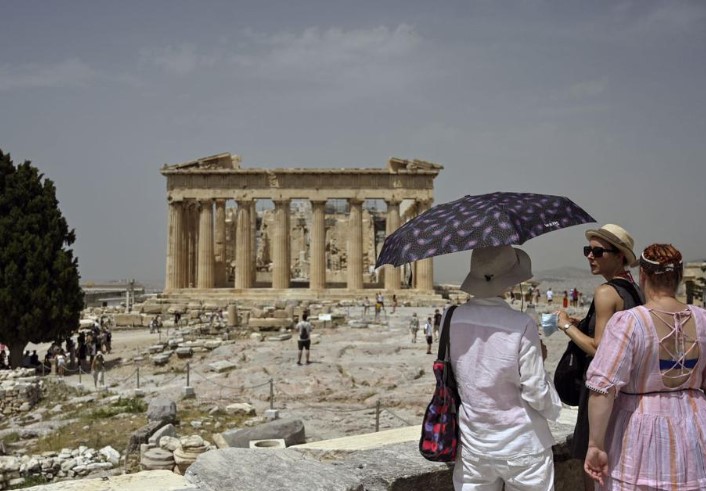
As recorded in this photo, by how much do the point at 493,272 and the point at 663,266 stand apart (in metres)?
0.90

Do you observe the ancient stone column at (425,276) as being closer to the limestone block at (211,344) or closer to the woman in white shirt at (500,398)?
the limestone block at (211,344)

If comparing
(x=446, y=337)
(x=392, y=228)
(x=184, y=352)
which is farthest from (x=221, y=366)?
(x=392, y=228)

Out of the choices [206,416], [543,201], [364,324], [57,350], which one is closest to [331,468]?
[543,201]

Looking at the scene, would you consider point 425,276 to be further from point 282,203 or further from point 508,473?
point 508,473

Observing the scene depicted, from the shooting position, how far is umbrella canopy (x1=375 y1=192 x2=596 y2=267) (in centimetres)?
383

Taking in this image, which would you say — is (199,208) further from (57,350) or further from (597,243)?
(597,243)

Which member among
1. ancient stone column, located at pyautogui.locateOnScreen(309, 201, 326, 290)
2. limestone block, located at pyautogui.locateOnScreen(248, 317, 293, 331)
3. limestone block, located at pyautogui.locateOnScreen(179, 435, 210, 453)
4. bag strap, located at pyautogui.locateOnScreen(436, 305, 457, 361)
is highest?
ancient stone column, located at pyautogui.locateOnScreen(309, 201, 326, 290)

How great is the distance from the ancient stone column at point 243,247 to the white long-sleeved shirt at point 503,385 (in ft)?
133

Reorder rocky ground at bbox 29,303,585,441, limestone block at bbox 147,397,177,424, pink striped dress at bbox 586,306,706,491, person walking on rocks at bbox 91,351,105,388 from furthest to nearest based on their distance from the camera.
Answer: person walking on rocks at bbox 91,351,105,388, rocky ground at bbox 29,303,585,441, limestone block at bbox 147,397,177,424, pink striped dress at bbox 586,306,706,491

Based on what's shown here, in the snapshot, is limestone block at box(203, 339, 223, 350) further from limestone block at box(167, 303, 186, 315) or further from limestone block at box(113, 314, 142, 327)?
limestone block at box(167, 303, 186, 315)

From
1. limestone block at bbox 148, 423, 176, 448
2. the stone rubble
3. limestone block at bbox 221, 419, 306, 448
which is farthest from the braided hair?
the stone rubble

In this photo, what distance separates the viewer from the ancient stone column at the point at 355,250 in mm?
43000

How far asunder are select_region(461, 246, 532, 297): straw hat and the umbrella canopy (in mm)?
191

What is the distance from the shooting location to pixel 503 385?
12.3 ft
